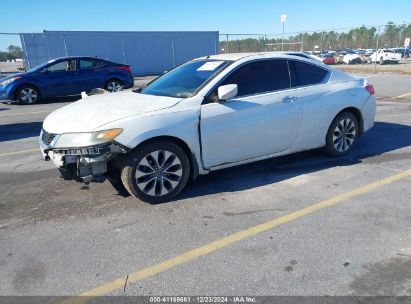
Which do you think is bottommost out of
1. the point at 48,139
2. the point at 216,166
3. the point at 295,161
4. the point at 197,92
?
the point at 295,161

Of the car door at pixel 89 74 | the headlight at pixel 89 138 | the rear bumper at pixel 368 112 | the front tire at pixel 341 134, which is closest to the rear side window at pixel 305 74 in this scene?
the front tire at pixel 341 134

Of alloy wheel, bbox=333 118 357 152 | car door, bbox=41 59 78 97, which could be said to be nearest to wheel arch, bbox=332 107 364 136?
alloy wheel, bbox=333 118 357 152

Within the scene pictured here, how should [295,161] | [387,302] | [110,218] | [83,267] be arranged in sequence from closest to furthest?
[387,302], [83,267], [110,218], [295,161]

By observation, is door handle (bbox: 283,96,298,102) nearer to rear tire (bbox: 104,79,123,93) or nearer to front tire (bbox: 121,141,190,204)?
→ front tire (bbox: 121,141,190,204)

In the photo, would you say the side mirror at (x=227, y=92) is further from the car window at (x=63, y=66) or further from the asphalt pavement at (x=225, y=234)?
the car window at (x=63, y=66)

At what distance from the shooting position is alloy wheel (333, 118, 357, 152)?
556cm

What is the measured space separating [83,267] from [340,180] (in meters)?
3.23

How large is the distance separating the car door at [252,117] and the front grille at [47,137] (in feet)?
5.28

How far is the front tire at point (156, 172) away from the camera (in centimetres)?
400

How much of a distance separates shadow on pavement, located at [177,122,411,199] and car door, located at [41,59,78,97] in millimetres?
9808

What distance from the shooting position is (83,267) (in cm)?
307

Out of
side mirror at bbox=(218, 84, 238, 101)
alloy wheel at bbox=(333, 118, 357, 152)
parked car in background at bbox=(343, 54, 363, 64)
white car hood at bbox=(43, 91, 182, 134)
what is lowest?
parked car in background at bbox=(343, 54, 363, 64)

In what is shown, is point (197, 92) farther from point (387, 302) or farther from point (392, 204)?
point (387, 302)

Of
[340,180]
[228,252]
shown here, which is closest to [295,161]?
[340,180]
